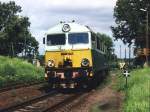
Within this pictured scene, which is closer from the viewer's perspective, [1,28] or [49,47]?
[49,47]

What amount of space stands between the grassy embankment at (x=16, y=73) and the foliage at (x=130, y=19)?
33.1 metres

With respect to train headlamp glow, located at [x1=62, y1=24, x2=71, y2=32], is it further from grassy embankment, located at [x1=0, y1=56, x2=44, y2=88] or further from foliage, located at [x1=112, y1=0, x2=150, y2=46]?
foliage, located at [x1=112, y1=0, x2=150, y2=46]

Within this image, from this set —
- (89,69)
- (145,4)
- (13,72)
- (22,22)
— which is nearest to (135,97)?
(89,69)

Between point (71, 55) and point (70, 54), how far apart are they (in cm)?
12

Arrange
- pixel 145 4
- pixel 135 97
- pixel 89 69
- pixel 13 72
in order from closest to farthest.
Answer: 1. pixel 135 97
2. pixel 89 69
3. pixel 13 72
4. pixel 145 4

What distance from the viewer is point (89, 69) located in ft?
92.0

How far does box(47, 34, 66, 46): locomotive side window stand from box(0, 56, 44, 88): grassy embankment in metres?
4.77

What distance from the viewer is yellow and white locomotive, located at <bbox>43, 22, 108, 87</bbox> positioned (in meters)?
28.2

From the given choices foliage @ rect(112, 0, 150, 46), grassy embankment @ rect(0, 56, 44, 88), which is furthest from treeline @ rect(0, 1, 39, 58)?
grassy embankment @ rect(0, 56, 44, 88)

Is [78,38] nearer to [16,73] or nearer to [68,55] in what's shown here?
[68,55]

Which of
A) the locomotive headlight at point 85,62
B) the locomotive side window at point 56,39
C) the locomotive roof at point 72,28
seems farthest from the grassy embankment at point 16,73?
the locomotive headlight at point 85,62

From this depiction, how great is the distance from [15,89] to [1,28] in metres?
68.2

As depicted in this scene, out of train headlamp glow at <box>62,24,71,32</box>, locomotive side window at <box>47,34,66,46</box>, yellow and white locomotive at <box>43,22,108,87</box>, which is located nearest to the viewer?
yellow and white locomotive at <box>43,22,108,87</box>

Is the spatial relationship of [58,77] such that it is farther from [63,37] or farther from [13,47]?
[13,47]
